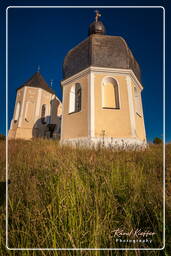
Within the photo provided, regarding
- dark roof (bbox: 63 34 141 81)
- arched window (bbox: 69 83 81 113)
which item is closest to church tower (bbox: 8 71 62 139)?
→ arched window (bbox: 69 83 81 113)

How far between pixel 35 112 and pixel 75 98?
10.2m

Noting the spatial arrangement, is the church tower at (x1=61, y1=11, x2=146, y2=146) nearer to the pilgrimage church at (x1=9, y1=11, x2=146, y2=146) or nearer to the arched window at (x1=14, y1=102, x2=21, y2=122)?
the pilgrimage church at (x1=9, y1=11, x2=146, y2=146)

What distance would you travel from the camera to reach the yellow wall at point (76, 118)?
6832mm

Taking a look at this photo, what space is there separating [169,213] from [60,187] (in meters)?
1.07

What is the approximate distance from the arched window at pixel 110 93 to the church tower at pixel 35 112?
869 centimetres

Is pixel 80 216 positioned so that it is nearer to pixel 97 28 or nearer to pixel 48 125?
pixel 97 28

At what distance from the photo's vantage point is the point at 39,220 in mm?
1125

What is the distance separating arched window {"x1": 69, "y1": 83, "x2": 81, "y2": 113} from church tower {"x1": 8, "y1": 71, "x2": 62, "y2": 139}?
24.0ft

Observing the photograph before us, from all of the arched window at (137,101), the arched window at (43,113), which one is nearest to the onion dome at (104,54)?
the arched window at (137,101)

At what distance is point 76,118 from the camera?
7.25 meters

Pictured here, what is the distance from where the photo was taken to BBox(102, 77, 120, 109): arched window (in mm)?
7332

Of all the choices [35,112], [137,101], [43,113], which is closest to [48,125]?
[43,113]

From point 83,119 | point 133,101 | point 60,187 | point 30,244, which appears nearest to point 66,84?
point 83,119

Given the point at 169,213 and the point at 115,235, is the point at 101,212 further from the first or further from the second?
the point at 169,213
